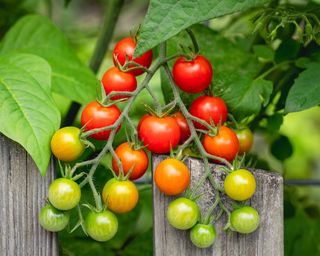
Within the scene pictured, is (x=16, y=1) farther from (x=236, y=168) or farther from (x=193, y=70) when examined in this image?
(x=236, y=168)

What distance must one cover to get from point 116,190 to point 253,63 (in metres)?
0.58

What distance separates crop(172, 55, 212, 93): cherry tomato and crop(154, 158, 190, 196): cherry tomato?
6.3 inches

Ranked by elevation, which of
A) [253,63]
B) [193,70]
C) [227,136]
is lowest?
[227,136]

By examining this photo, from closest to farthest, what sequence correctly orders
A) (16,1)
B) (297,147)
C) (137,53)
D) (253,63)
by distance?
1. (137,53)
2. (253,63)
3. (16,1)
4. (297,147)

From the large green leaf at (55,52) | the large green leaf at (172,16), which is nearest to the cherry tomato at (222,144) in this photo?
the large green leaf at (172,16)

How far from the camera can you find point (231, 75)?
5.03ft

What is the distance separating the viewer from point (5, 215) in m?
1.30

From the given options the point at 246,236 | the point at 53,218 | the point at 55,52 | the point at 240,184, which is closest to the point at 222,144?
the point at 240,184

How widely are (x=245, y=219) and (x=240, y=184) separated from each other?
0.07 m

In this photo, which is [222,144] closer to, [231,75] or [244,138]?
[244,138]

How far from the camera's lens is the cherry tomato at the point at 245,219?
3.85ft

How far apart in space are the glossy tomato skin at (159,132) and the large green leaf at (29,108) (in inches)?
6.3

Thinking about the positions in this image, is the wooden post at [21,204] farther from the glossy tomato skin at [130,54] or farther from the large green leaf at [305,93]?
the large green leaf at [305,93]

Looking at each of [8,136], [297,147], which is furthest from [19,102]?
[297,147]
